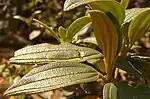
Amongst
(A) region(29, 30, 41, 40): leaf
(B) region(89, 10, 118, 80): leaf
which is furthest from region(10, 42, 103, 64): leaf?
(A) region(29, 30, 41, 40): leaf

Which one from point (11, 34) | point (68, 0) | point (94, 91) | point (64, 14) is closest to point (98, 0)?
point (68, 0)

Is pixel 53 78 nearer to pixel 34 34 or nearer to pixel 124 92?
pixel 124 92

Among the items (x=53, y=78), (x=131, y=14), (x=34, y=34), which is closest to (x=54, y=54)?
(x=53, y=78)

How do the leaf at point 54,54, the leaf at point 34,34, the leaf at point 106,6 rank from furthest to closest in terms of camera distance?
the leaf at point 34,34 < the leaf at point 54,54 < the leaf at point 106,6

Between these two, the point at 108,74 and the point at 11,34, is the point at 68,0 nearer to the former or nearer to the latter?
the point at 108,74

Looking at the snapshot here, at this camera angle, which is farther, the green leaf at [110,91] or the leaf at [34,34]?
the leaf at [34,34]

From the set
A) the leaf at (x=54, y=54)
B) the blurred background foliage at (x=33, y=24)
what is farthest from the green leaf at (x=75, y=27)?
the blurred background foliage at (x=33, y=24)

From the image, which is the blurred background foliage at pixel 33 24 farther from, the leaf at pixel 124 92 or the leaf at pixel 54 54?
the leaf at pixel 124 92
